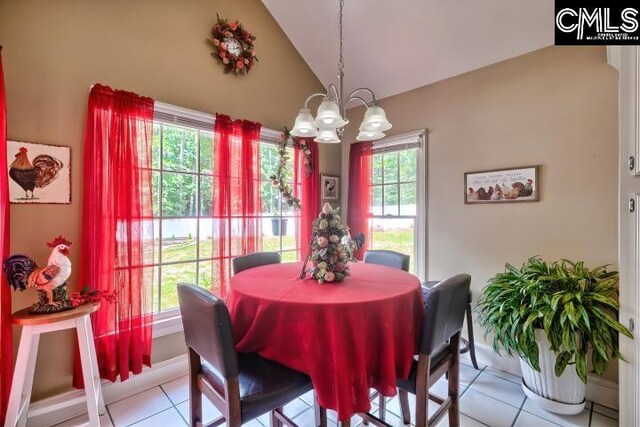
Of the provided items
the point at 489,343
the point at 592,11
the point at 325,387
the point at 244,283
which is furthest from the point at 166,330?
the point at 592,11

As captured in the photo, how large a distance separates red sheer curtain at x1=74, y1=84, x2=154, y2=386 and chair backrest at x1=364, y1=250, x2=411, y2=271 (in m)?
1.87

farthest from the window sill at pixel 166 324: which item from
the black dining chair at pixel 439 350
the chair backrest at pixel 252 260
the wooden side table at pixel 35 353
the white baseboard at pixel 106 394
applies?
the black dining chair at pixel 439 350

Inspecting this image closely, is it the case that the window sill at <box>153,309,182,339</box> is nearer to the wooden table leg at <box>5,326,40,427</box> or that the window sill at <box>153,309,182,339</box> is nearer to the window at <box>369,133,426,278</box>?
the wooden table leg at <box>5,326,40,427</box>

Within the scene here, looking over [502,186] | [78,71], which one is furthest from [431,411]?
[78,71]

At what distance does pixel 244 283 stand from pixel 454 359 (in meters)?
1.27

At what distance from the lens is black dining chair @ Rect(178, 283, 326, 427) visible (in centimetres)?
115

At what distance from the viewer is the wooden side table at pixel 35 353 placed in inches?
59.2

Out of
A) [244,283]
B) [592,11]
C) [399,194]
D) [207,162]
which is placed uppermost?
[592,11]

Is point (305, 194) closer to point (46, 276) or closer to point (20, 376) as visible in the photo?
point (46, 276)

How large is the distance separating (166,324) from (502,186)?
3068mm

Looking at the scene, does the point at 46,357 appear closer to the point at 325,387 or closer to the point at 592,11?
the point at 325,387

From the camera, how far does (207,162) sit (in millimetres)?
2615

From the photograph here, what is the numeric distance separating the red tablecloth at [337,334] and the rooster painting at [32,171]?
4.81ft

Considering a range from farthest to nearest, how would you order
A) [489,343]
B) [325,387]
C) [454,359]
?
[489,343], [454,359], [325,387]
